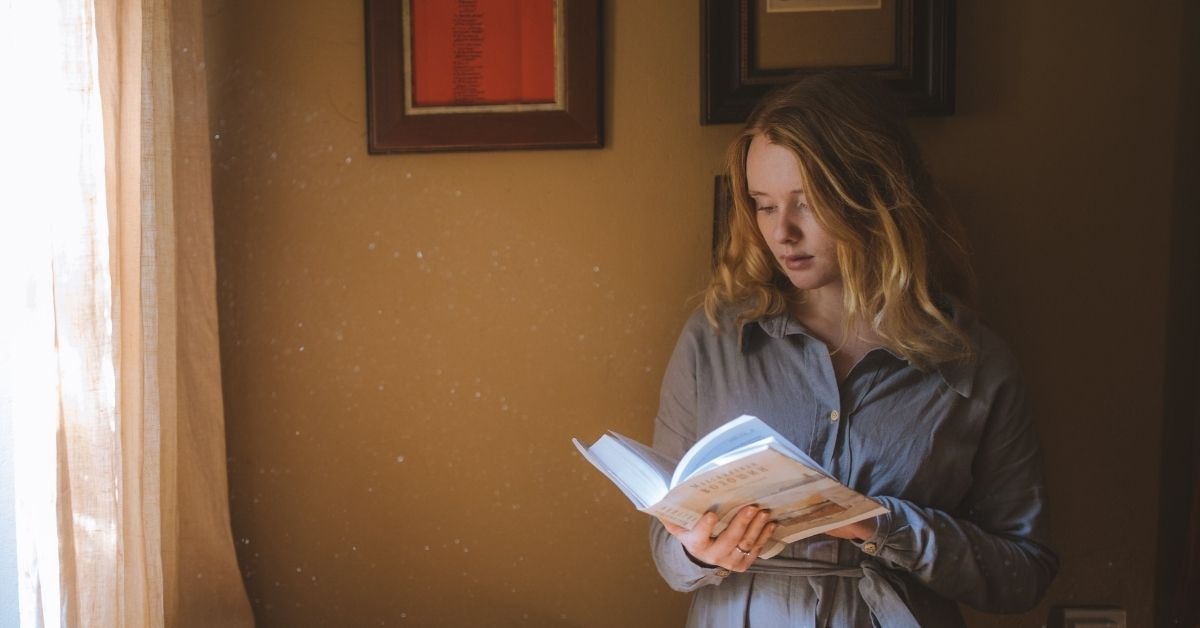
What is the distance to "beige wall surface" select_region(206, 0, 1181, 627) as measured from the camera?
150 centimetres

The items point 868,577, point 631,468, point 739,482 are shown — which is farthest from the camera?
point 868,577

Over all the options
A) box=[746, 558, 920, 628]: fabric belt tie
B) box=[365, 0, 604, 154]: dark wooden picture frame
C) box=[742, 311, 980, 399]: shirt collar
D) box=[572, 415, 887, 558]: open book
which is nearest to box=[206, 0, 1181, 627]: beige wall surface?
box=[365, 0, 604, 154]: dark wooden picture frame

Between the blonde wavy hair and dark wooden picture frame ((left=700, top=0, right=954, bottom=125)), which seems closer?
the blonde wavy hair

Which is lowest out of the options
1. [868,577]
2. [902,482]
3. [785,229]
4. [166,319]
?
[868,577]

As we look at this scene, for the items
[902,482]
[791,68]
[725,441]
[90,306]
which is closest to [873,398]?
[902,482]

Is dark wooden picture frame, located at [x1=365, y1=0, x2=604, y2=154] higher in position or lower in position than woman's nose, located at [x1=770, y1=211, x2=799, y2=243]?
higher

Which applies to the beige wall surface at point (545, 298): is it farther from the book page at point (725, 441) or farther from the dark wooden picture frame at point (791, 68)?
the book page at point (725, 441)

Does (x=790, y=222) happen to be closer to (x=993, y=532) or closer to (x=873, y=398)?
(x=873, y=398)

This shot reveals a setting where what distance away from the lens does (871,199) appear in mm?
1256

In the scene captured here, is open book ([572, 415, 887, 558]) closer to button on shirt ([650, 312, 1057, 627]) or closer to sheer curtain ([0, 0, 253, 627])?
button on shirt ([650, 312, 1057, 627])

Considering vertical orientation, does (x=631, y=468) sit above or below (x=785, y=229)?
below

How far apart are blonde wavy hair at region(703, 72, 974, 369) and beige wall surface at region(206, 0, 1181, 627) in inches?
9.5

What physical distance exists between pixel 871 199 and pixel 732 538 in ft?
1.58

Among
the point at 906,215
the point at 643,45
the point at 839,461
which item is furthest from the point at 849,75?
the point at 839,461
